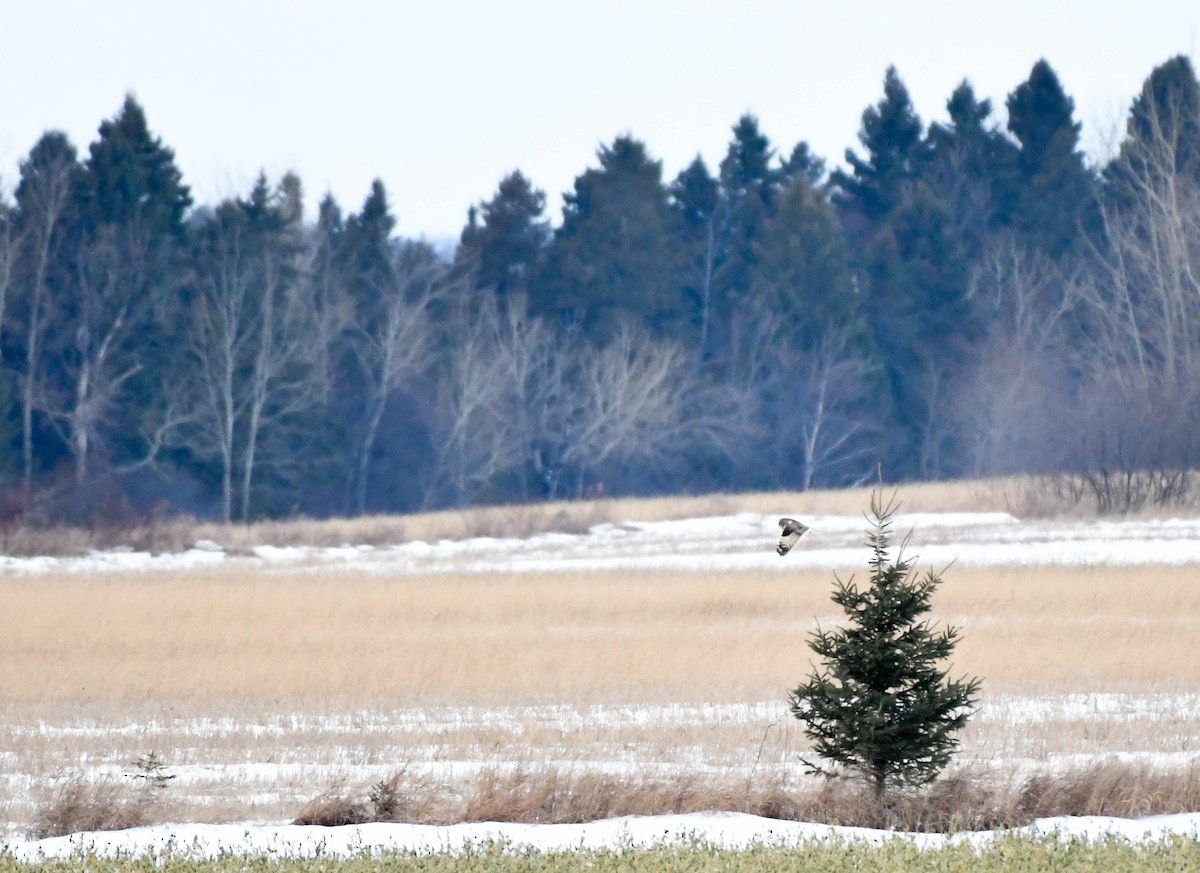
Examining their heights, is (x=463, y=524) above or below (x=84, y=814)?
above

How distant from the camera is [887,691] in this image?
392 inches

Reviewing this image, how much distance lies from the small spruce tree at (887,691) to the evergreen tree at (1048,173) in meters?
56.1

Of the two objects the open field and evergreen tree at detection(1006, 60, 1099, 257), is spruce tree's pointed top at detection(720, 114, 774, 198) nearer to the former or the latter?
evergreen tree at detection(1006, 60, 1099, 257)

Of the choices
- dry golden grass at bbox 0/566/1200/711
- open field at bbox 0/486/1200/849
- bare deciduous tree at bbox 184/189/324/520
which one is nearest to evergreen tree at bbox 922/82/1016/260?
bare deciduous tree at bbox 184/189/324/520

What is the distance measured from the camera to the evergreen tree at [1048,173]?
63875 mm

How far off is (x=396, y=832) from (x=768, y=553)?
890 inches

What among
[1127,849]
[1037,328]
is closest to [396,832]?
[1127,849]

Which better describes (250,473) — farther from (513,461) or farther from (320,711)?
(320,711)

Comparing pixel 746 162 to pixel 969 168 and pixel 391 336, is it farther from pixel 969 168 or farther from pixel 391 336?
pixel 391 336

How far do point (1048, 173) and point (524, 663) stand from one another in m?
51.6

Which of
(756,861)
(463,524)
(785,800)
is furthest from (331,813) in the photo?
(463,524)

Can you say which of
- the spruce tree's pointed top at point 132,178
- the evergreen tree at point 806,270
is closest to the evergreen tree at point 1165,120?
the evergreen tree at point 806,270

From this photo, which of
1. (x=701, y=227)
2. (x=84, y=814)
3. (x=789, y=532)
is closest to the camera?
(x=789, y=532)

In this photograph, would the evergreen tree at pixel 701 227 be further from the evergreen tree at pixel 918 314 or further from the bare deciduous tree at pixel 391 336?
the bare deciduous tree at pixel 391 336
